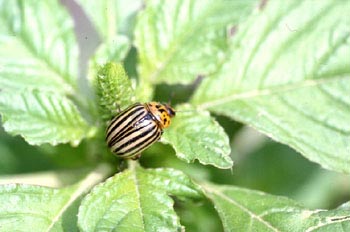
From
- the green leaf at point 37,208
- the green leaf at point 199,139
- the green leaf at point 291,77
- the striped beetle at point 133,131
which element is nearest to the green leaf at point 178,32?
the green leaf at point 291,77

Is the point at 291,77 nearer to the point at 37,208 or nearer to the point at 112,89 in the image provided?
the point at 112,89

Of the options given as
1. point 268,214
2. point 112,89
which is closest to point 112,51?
point 112,89

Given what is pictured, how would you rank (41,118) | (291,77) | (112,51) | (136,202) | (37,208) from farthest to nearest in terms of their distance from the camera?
(291,77) → (112,51) → (41,118) → (37,208) → (136,202)

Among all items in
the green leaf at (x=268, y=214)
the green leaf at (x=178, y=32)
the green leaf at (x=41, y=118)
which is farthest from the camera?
the green leaf at (x=178, y=32)

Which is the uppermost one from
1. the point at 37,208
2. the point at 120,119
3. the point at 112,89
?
the point at 112,89

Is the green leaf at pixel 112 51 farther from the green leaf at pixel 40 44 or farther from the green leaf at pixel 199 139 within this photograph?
the green leaf at pixel 199 139
